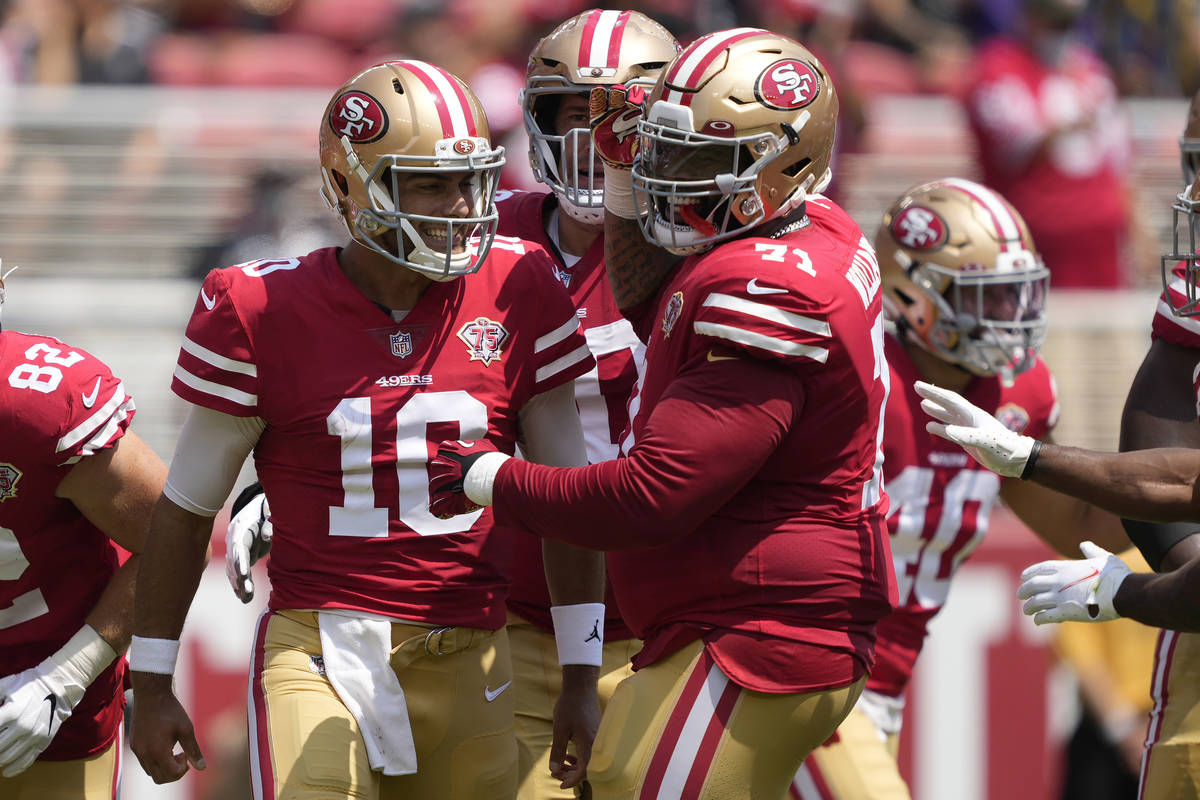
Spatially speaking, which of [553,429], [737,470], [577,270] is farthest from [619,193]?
[737,470]

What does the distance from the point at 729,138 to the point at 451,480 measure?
0.80 metres

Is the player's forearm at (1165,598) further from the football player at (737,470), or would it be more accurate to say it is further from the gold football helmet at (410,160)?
the gold football helmet at (410,160)

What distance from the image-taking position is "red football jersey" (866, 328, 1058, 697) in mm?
4531

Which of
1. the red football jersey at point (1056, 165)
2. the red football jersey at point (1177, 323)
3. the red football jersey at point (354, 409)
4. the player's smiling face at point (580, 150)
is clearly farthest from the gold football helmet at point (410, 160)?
the red football jersey at point (1056, 165)

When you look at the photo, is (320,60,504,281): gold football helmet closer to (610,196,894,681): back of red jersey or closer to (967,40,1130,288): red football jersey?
(610,196,894,681): back of red jersey

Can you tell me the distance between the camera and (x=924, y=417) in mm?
4598

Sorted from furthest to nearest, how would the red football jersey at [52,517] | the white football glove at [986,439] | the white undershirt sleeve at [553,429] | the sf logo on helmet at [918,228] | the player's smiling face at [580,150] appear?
the sf logo on helmet at [918,228]
the player's smiling face at [580,150]
the white undershirt sleeve at [553,429]
the red football jersey at [52,517]
the white football glove at [986,439]

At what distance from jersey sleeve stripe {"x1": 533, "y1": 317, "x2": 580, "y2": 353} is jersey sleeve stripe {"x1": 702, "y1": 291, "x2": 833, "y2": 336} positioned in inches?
21.9

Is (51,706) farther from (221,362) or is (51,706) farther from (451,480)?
(451,480)

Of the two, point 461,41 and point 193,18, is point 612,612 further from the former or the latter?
point 193,18

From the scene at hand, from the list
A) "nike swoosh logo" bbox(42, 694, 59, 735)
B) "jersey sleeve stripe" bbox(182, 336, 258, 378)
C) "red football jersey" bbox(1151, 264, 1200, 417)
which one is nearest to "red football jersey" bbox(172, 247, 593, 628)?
"jersey sleeve stripe" bbox(182, 336, 258, 378)

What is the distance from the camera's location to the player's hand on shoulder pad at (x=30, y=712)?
333 cm

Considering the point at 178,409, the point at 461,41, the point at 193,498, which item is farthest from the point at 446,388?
the point at 461,41

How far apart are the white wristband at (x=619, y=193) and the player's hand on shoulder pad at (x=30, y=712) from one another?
4.87ft
